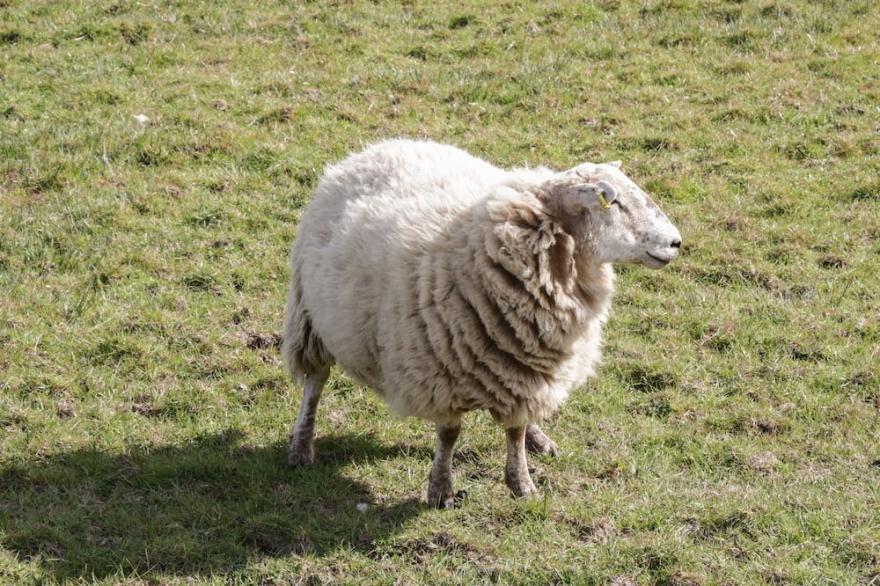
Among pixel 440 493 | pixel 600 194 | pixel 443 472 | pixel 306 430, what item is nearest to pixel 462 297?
pixel 600 194

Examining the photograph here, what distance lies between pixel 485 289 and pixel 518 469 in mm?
1089

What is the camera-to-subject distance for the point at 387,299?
258 inches

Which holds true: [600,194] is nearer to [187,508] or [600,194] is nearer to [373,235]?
[373,235]

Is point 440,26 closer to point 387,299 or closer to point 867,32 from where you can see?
point 867,32

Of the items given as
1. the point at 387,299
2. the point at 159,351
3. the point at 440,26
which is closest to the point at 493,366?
the point at 387,299

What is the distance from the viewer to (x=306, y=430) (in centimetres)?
714

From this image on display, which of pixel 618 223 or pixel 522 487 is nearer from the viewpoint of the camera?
pixel 618 223

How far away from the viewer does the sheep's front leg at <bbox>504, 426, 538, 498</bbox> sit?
6.64 metres

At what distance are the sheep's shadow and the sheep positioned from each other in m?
0.58

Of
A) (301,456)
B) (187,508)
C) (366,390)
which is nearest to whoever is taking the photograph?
(187,508)

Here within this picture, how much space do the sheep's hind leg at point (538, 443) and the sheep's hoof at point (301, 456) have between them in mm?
1300

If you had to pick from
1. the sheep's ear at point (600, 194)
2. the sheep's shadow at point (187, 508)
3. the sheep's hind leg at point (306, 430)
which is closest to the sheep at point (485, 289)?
the sheep's ear at point (600, 194)

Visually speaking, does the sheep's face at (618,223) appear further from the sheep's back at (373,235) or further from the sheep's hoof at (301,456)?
the sheep's hoof at (301,456)

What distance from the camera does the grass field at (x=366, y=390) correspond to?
20.1ft
